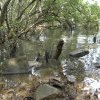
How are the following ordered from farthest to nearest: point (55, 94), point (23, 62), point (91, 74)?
point (23, 62) < point (91, 74) < point (55, 94)

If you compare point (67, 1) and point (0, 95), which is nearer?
point (0, 95)

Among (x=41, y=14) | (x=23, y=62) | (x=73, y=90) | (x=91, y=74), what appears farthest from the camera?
(x=41, y=14)

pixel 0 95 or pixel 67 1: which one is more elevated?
pixel 67 1

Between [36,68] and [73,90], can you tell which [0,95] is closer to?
[73,90]

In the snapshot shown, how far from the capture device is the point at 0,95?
A: 1006cm

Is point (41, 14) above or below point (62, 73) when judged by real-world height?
above

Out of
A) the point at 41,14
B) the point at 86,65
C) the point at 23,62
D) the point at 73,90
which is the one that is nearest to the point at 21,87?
the point at 73,90

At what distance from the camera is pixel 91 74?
13.0 m

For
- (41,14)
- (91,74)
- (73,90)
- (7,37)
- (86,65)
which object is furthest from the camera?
(41,14)

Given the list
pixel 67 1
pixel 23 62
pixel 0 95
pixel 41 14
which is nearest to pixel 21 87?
pixel 0 95

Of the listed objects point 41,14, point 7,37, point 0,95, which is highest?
point 41,14

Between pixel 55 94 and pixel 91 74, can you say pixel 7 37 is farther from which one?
pixel 55 94

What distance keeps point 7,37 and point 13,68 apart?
12.3 feet

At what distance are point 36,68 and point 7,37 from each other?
3.35 meters
